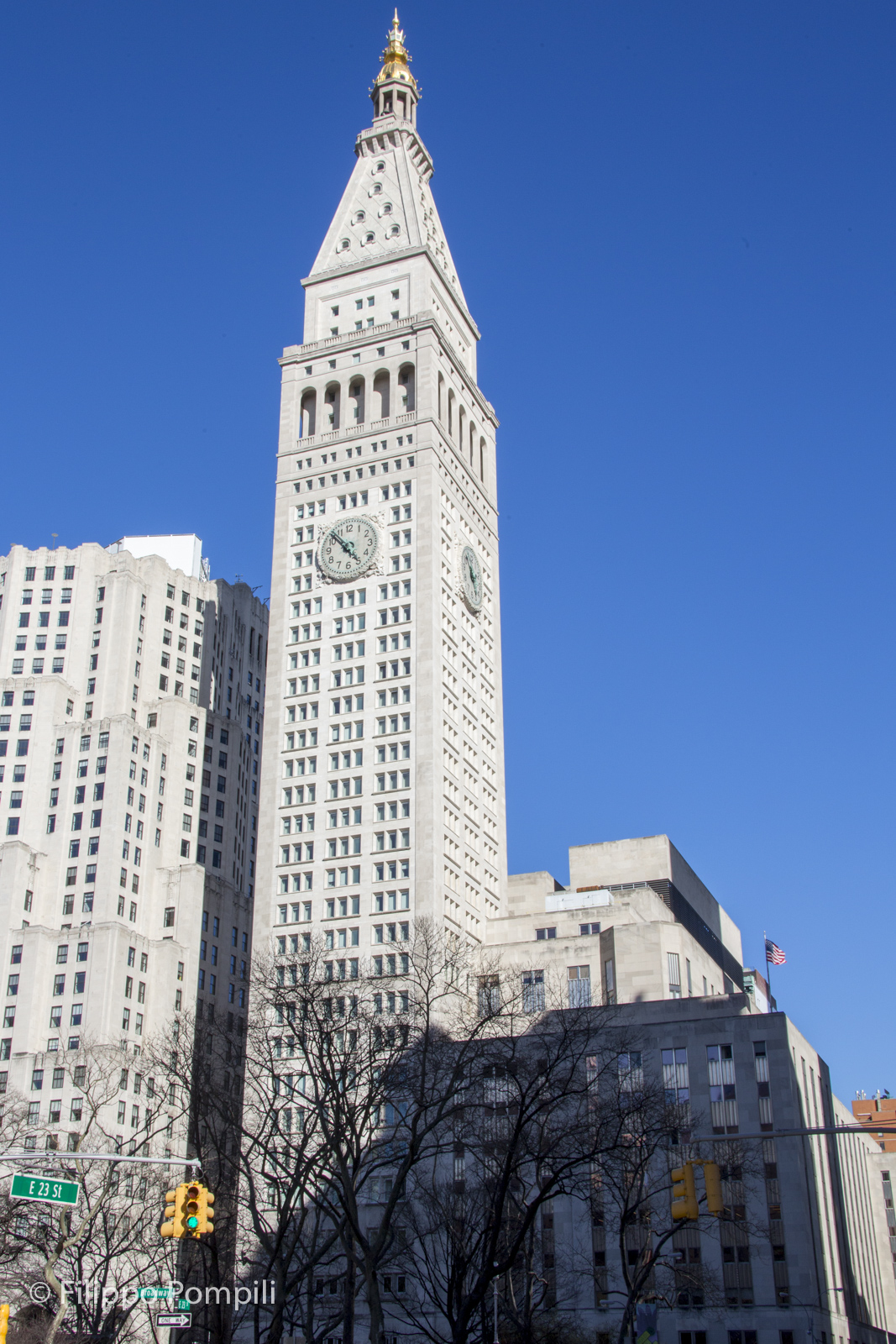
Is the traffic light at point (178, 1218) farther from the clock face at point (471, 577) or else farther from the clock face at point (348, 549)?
the clock face at point (471, 577)

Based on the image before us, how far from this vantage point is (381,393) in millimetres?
125875

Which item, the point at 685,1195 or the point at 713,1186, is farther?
the point at 685,1195

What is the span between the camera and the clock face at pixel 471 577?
120 meters

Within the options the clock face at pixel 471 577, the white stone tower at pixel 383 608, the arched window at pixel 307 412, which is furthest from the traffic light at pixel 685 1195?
the arched window at pixel 307 412

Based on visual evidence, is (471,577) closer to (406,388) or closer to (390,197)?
(406,388)

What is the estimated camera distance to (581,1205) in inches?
3319

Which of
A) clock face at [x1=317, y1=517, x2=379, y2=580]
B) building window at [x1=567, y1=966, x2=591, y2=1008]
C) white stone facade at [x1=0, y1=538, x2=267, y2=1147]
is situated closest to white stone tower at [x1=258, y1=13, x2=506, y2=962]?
clock face at [x1=317, y1=517, x2=379, y2=580]

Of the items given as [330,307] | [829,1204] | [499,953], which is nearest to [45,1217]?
[499,953]

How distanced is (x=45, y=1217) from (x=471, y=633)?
6454 centimetres

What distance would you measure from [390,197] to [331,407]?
26.0 meters

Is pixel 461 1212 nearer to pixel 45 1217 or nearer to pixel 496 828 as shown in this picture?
pixel 45 1217

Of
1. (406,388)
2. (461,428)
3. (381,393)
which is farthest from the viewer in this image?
(461,428)

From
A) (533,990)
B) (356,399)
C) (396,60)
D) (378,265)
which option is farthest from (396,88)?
(533,990)

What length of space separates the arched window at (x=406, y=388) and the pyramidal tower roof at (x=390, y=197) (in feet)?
44.7
